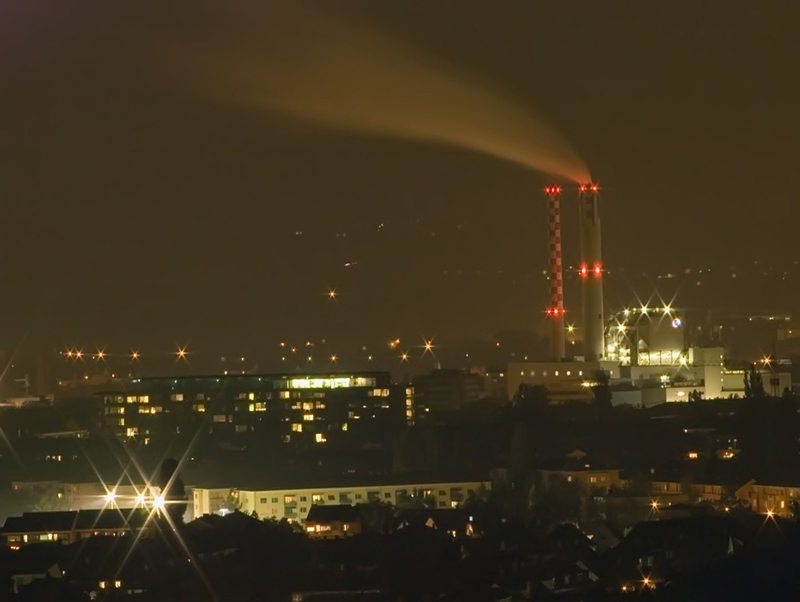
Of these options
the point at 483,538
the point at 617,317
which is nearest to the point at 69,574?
the point at 483,538

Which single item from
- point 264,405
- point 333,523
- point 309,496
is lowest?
point 333,523

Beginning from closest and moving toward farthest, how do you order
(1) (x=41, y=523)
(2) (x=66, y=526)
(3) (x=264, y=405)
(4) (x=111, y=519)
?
(2) (x=66, y=526) < (1) (x=41, y=523) < (4) (x=111, y=519) < (3) (x=264, y=405)

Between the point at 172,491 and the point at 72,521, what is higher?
the point at 172,491

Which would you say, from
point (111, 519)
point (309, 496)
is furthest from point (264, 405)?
point (111, 519)

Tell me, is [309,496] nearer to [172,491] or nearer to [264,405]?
[172,491]

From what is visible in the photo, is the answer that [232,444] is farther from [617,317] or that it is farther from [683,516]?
[683,516]

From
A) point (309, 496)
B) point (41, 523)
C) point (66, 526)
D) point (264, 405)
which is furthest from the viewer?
point (264, 405)

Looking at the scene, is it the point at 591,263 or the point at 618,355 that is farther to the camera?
the point at 618,355

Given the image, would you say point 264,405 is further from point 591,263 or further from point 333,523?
point 333,523
